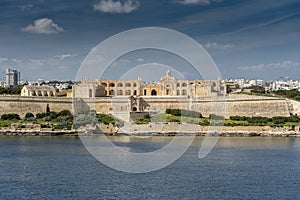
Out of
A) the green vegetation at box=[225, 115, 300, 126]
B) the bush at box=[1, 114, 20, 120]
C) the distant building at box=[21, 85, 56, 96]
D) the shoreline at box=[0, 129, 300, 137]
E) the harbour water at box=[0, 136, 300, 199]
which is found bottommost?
the harbour water at box=[0, 136, 300, 199]

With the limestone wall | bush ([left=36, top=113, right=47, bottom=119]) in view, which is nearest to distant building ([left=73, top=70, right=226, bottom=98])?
the limestone wall

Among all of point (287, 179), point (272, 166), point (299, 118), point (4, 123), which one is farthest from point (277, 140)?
point (4, 123)

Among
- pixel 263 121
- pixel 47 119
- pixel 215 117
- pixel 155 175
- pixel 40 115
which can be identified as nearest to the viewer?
pixel 155 175

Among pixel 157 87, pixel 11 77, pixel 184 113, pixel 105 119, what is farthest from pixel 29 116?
pixel 11 77

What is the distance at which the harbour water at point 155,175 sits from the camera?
8148mm

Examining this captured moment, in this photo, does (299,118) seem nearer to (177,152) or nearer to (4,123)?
(177,152)

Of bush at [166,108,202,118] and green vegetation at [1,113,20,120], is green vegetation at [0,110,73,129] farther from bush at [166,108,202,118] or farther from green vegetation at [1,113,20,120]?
bush at [166,108,202,118]

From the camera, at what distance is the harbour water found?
8148 mm

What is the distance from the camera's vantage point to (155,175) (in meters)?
9.71

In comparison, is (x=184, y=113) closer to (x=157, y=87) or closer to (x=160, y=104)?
(x=160, y=104)

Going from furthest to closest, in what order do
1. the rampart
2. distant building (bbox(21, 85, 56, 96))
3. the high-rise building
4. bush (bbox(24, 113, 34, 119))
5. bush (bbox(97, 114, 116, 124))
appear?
1. the high-rise building
2. distant building (bbox(21, 85, 56, 96))
3. the rampart
4. bush (bbox(24, 113, 34, 119))
5. bush (bbox(97, 114, 116, 124))

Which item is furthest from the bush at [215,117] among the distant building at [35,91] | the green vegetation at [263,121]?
the distant building at [35,91]

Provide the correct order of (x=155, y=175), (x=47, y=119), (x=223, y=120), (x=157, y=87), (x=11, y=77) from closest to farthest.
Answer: (x=155, y=175), (x=47, y=119), (x=223, y=120), (x=157, y=87), (x=11, y=77)

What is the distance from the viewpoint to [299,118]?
19.6 m
